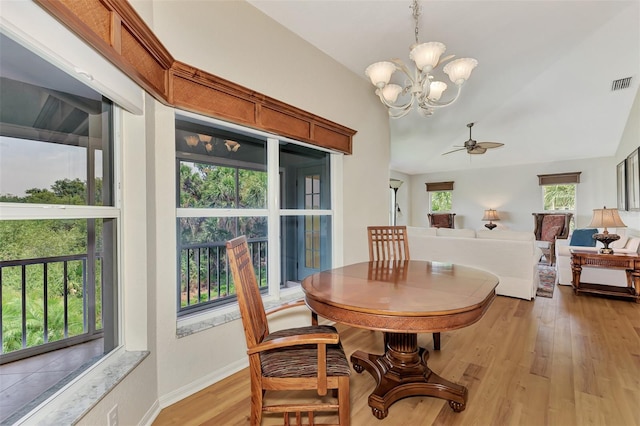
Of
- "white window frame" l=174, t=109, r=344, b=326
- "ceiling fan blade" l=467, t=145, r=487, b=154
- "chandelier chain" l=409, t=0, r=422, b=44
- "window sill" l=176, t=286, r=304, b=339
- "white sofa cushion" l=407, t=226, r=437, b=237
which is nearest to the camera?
"window sill" l=176, t=286, r=304, b=339

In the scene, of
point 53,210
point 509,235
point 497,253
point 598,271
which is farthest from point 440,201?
point 53,210

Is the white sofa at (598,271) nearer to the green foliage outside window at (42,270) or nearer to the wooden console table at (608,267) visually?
the wooden console table at (608,267)

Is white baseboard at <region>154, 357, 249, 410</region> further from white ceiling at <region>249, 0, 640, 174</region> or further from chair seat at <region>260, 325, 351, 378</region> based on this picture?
white ceiling at <region>249, 0, 640, 174</region>

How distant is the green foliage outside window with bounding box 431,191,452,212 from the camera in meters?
8.71

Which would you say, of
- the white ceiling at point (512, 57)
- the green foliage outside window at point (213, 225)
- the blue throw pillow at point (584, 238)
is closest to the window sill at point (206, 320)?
the green foliage outside window at point (213, 225)

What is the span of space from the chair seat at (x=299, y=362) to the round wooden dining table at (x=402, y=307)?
0.73ft

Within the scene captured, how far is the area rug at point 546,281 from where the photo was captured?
4.21m

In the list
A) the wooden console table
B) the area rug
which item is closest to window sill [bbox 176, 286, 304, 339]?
the area rug

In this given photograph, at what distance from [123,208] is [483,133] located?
702 centimetres

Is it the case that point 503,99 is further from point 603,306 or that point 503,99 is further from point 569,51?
point 603,306

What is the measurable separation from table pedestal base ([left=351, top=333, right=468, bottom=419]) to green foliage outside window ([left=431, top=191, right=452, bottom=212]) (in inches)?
293

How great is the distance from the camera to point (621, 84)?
181 inches

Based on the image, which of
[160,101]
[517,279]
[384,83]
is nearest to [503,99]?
[517,279]

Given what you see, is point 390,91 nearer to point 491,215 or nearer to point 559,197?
point 491,215
